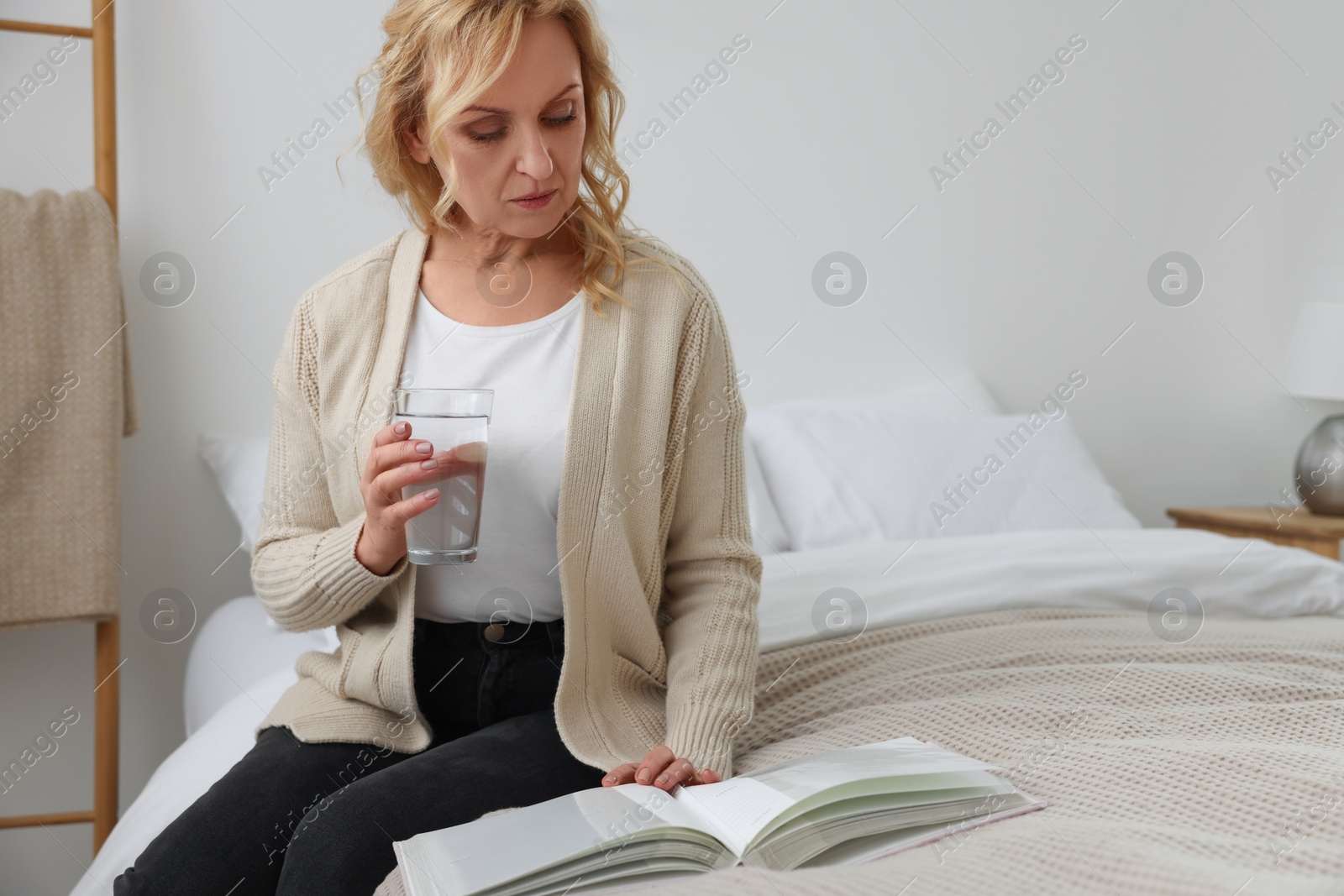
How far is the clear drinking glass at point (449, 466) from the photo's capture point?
2.94 ft

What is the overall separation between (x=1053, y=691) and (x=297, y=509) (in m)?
0.82

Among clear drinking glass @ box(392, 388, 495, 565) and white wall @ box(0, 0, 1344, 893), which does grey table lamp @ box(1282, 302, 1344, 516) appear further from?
A: clear drinking glass @ box(392, 388, 495, 565)

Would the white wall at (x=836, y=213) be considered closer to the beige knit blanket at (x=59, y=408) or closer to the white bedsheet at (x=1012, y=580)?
the beige knit blanket at (x=59, y=408)

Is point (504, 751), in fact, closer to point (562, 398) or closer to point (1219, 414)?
point (562, 398)

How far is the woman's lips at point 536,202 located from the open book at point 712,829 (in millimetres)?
552

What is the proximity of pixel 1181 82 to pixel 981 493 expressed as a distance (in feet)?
4.24

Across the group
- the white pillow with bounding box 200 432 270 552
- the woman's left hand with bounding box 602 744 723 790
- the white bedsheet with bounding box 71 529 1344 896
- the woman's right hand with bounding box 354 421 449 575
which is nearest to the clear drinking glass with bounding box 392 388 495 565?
the woman's right hand with bounding box 354 421 449 575

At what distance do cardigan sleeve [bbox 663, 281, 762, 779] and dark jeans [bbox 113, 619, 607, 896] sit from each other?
0.43 feet

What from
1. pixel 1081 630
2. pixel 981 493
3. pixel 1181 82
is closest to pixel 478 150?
pixel 1081 630

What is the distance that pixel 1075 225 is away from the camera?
2.52 metres

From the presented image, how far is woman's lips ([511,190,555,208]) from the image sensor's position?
1.04 m

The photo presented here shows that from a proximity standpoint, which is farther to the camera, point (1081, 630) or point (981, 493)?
point (981, 493)

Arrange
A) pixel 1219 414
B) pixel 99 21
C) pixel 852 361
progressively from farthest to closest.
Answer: pixel 1219 414 → pixel 852 361 → pixel 99 21

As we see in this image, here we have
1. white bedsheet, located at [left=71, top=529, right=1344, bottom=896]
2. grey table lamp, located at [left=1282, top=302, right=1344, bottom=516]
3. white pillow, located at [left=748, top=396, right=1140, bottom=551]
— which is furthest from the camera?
grey table lamp, located at [left=1282, top=302, right=1344, bottom=516]
